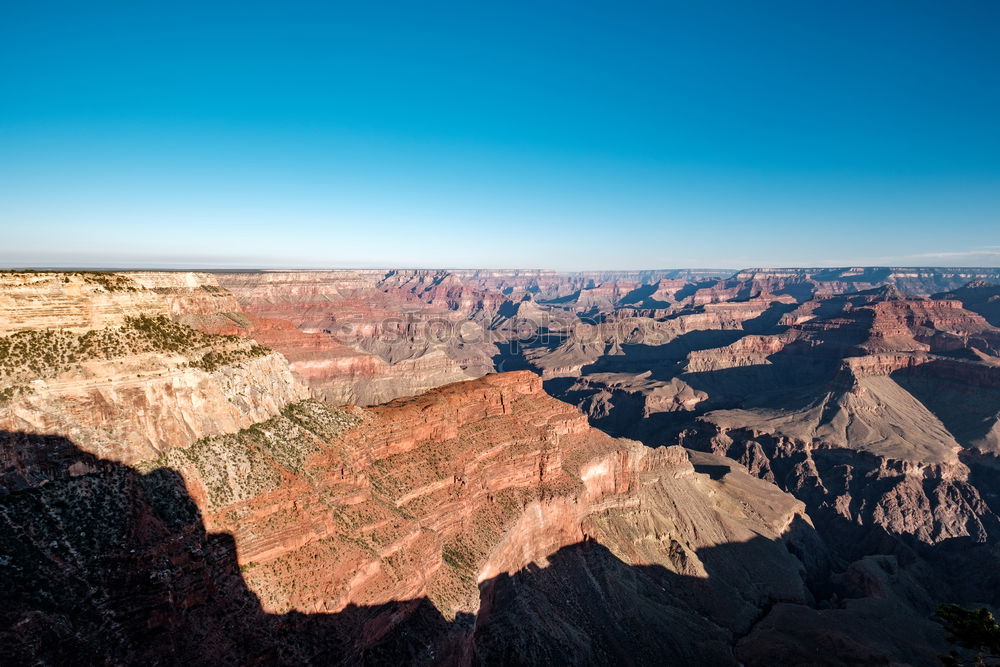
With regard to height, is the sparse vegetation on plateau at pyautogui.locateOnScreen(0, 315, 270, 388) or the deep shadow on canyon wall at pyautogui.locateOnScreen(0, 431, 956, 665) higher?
the sparse vegetation on plateau at pyautogui.locateOnScreen(0, 315, 270, 388)

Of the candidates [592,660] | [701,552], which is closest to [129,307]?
[592,660]

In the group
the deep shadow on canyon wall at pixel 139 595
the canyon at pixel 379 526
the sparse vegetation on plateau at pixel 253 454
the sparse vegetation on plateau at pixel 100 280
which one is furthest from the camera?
the sparse vegetation on plateau at pixel 100 280

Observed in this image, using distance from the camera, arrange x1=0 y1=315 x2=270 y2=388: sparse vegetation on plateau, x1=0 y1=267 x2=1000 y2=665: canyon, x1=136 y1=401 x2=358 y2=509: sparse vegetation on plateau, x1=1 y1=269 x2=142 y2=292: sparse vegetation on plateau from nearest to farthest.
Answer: x1=0 y1=267 x2=1000 y2=665: canyon → x1=0 y1=315 x2=270 y2=388: sparse vegetation on plateau → x1=136 y1=401 x2=358 y2=509: sparse vegetation on plateau → x1=1 y1=269 x2=142 y2=292: sparse vegetation on plateau

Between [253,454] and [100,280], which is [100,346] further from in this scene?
[253,454]

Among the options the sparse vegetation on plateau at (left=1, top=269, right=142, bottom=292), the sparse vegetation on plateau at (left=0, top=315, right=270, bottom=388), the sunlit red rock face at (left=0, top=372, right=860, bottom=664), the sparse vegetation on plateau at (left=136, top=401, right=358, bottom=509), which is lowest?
the sunlit red rock face at (left=0, top=372, right=860, bottom=664)

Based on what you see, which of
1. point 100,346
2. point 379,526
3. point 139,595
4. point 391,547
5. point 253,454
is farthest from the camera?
point 379,526

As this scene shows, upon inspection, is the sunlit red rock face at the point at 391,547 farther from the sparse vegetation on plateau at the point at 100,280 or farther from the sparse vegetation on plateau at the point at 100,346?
the sparse vegetation on plateau at the point at 100,280

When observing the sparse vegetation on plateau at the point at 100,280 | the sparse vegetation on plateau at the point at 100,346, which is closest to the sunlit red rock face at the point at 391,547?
the sparse vegetation on plateau at the point at 100,346

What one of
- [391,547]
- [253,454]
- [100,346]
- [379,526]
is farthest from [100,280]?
[391,547]

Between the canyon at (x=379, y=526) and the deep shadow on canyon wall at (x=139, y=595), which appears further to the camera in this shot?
the canyon at (x=379, y=526)

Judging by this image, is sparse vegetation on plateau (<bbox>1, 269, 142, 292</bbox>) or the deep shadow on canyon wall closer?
the deep shadow on canyon wall

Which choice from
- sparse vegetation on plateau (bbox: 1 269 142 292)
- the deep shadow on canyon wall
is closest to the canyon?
the deep shadow on canyon wall

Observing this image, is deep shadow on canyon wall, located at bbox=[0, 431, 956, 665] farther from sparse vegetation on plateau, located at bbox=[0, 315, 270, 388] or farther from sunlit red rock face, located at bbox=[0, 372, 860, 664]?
sparse vegetation on plateau, located at bbox=[0, 315, 270, 388]
